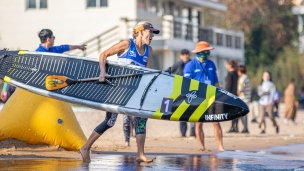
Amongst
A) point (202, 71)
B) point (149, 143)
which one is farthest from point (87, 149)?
point (149, 143)

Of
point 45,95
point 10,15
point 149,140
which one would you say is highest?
point 10,15

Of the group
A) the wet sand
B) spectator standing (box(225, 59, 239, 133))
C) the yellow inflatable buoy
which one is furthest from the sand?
spectator standing (box(225, 59, 239, 133))

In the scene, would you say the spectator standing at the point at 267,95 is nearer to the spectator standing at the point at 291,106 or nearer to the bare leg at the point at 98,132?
the spectator standing at the point at 291,106

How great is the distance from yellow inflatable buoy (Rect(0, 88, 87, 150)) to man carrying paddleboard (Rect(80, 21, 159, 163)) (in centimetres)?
158

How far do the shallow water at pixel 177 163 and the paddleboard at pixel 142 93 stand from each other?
63cm

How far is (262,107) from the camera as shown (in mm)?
21906

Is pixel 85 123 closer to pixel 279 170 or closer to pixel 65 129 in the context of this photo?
pixel 65 129

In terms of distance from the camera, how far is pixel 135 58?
1150 cm

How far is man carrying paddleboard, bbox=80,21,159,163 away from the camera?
36.7ft

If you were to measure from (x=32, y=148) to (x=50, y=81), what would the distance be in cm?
160

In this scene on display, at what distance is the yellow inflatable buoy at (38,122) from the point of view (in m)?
12.7

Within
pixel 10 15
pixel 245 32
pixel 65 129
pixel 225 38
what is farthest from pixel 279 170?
pixel 245 32

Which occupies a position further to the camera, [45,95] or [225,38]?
[225,38]

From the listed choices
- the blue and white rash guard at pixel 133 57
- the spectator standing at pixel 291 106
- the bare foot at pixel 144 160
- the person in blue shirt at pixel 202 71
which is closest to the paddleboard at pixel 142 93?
the blue and white rash guard at pixel 133 57
